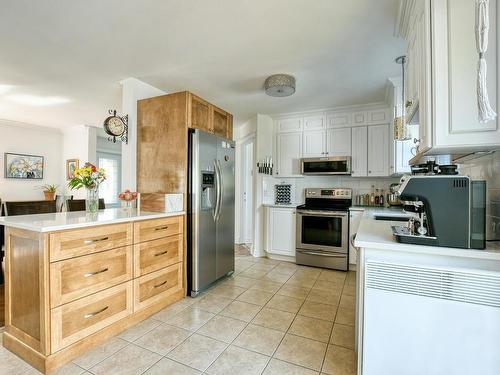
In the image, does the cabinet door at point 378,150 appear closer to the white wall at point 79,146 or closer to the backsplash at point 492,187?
the backsplash at point 492,187

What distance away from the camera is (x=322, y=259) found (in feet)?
12.4

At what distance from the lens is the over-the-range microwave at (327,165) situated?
3898 millimetres

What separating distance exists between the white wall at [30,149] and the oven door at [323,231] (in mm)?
5362

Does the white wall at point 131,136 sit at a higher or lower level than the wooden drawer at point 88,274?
higher

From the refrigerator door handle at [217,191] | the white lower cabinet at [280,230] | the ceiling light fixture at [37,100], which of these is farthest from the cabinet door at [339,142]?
the ceiling light fixture at [37,100]

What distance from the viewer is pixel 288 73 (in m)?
2.86

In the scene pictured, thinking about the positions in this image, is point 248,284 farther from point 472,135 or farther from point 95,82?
point 95,82

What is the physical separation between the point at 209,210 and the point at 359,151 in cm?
248

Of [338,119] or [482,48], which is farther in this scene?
[338,119]

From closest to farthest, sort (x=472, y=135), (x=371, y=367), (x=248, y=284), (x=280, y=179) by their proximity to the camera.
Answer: (x=472, y=135), (x=371, y=367), (x=248, y=284), (x=280, y=179)

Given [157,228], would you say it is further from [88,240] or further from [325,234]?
[325,234]

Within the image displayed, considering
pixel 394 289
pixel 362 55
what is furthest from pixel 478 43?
pixel 362 55

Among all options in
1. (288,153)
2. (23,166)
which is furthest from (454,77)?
(23,166)

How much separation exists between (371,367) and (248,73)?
2781 mm
